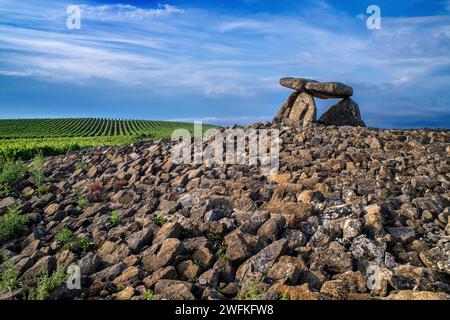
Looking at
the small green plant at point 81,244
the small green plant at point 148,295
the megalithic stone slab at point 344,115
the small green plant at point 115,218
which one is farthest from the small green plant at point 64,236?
the megalithic stone slab at point 344,115

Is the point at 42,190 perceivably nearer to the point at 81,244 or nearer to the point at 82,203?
the point at 82,203

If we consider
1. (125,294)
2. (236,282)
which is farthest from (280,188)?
(125,294)

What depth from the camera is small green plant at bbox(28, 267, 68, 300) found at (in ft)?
21.5

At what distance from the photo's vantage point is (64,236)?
9281 millimetres

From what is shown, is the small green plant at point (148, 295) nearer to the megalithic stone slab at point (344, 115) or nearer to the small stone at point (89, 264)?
the small stone at point (89, 264)

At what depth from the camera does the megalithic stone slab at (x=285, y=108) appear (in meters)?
21.0

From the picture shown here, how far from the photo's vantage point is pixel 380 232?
7.99 metres

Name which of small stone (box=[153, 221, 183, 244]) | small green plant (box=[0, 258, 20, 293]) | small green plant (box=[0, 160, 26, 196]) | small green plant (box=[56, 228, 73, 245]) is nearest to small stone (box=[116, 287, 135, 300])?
small stone (box=[153, 221, 183, 244])

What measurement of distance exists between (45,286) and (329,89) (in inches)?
692

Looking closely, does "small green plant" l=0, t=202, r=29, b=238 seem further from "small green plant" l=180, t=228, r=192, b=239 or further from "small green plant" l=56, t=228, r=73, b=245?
"small green plant" l=180, t=228, r=192, b=239

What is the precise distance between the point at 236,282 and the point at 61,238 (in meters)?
4.39

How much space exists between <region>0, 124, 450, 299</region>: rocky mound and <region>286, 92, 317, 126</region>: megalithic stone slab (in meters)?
6.40

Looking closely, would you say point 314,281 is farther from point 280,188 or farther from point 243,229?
point 280,188

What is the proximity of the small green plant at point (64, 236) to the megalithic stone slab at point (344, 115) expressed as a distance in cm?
1421
